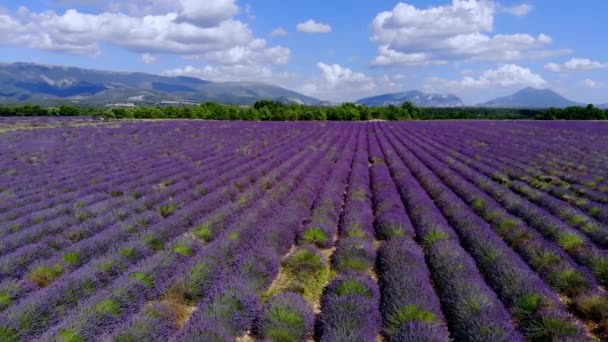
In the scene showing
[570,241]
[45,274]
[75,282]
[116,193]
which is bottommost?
[116,193]

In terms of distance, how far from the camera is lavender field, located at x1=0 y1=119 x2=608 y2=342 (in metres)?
4.59

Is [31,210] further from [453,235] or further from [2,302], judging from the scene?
[453,235]

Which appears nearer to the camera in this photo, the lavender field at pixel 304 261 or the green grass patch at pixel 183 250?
the lavender field at pixel 304 261

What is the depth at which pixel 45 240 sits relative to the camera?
743cm

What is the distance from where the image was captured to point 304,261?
6.65 meters

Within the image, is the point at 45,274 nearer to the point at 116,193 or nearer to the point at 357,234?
the point at 357,234

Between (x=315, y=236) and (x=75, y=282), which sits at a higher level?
(x=75, y=282)

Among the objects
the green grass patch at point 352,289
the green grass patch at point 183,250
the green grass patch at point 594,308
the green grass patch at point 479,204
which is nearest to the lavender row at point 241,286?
the green grass patch at point 183,250

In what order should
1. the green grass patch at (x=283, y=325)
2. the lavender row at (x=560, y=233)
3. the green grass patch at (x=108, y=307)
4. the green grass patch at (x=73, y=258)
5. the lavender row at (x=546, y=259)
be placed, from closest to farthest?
→ the green grass patch at (x=283, y=325), the green grass patch at (x=108, y=307), the lavender row at (x=546, y=259), the lavender row at (x=560, y=233), the green grass patch at (x=73, y=258)

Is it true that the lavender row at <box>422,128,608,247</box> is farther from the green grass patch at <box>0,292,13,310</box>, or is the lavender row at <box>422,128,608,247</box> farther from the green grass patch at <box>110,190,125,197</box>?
the green grass patch at <box>110,190,125,197</box>

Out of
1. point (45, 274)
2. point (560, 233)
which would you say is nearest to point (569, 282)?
point (560, 233)

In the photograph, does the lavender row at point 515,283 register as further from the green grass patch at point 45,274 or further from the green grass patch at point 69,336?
the green grass patch at point 45,274

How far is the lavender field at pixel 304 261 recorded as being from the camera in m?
4.59

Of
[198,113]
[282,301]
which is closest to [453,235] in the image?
[282,301]
